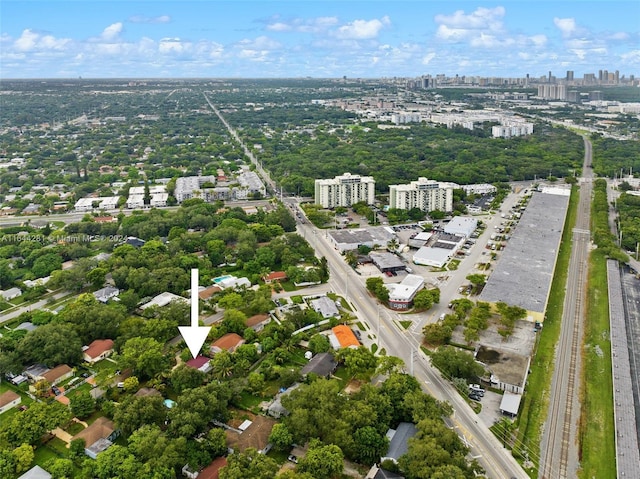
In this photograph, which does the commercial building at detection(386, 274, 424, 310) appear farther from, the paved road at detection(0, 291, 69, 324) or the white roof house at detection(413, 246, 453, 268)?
the paved road at detection(0, 291, 69, 324)

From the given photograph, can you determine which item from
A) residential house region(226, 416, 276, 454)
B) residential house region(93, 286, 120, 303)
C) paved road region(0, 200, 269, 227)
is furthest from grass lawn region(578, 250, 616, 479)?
paved road region(0, 200, 269, 227)

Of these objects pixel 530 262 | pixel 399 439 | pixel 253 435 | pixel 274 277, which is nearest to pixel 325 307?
pixel 274 277

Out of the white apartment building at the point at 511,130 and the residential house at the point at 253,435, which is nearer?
the residential house at the point at 253,435

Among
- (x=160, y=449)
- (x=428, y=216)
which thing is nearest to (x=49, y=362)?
(x=160, y=449)

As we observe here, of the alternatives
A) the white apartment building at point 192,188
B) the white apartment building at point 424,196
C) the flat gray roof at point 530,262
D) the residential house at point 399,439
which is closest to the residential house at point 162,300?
the residential house at point 399,439

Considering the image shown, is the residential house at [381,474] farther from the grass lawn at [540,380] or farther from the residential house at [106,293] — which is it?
the residential house at [106,293]

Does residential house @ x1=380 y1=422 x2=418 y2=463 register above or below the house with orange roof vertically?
below
